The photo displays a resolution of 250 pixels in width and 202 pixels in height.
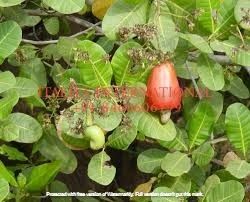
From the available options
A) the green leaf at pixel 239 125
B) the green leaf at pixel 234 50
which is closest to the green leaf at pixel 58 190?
the green leaf at pixel 239 125

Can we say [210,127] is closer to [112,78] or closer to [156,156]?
[156,156]

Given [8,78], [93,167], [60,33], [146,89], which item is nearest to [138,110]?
[146,89]

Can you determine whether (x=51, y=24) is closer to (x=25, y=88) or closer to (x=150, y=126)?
(x=25, y=88)

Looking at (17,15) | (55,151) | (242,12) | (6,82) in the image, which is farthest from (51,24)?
(242,12)

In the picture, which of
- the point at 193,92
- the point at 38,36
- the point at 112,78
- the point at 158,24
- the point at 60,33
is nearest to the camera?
the point at 158,24

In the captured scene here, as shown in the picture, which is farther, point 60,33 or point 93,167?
point 60,33

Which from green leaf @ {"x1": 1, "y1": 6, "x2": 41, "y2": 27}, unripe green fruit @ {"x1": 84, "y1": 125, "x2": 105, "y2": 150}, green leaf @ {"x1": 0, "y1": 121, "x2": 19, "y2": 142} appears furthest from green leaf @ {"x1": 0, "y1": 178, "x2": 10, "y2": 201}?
green leaf @ {"x1": 1, "y1": 6, "x2": 41, "y2": 27}
